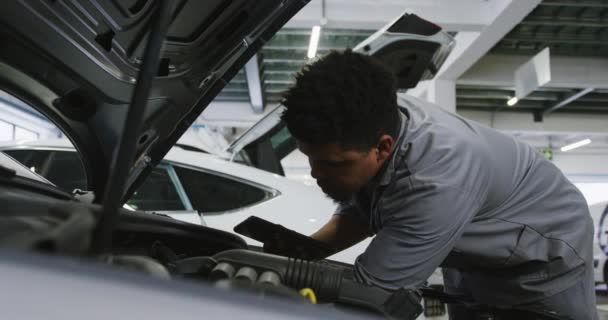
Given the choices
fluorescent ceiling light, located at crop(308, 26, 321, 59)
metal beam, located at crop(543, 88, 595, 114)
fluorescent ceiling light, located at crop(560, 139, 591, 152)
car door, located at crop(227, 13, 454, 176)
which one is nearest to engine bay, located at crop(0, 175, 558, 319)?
car door, located at crop(227, 13, 454, 176)

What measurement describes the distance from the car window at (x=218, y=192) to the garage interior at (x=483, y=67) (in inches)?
16.0

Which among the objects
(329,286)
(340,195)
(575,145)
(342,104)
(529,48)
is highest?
(529,48)

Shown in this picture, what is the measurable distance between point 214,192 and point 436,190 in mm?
1995

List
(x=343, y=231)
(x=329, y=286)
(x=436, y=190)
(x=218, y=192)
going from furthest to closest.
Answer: (x=218, y=192)
(x=343, y=231)
(x=436, y=190)
(x=329, y=286)

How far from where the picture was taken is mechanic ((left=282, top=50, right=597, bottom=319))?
3.65 ft

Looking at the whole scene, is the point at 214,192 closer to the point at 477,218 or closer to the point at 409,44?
the point at 409,44

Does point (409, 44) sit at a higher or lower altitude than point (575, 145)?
higher

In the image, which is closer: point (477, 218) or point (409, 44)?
point (477, 218)

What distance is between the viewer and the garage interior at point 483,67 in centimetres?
589

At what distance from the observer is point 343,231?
5.41 feet

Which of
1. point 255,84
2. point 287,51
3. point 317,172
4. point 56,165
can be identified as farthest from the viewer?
point 255,84

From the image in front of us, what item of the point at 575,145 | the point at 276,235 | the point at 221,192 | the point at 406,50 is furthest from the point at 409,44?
the point at 575,145

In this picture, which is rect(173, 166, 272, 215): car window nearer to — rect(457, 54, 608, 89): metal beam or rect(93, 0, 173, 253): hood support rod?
rect(93, 0, 173, 253): hood support rod

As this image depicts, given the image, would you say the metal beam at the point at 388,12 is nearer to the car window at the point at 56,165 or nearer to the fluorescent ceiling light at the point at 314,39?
the fluorescent ceiling light at the point at 314,39
